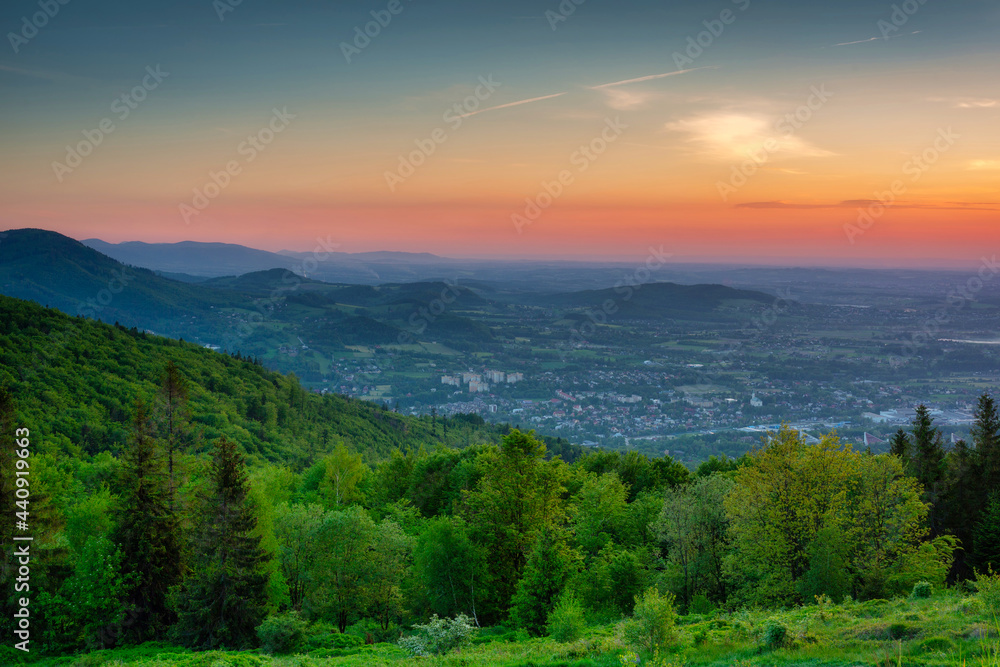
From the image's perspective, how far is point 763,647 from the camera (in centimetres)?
1484

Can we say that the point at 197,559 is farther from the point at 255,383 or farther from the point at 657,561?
the point at 255,383

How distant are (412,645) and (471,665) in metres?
3.23

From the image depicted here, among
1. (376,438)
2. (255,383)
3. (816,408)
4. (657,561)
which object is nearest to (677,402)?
(816,408)

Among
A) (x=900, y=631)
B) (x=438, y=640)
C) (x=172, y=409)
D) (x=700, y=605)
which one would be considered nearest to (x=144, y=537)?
(x=172, y=409)

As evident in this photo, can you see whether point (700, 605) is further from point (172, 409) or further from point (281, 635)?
point (172, 409)

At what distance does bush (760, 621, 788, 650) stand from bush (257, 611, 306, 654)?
60.1 feet

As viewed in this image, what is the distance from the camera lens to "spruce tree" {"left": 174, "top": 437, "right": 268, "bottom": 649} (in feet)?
79.9

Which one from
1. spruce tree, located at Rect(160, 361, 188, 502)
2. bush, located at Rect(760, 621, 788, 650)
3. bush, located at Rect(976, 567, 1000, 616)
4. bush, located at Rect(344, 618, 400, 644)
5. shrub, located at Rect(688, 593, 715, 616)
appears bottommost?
bush, located at Rect(344, 618, 400, 644)

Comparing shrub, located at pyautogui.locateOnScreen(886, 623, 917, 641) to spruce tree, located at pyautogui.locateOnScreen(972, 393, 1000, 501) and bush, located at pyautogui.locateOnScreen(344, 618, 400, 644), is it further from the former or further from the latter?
spruce tree, located at pyautogui.locateOnScreen(972, 393, 1000, 501)

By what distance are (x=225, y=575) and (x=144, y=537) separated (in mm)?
4916

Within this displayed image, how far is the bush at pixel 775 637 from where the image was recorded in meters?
14.9

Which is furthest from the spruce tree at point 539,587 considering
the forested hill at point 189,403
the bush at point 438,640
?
the forested hill at point 189,403

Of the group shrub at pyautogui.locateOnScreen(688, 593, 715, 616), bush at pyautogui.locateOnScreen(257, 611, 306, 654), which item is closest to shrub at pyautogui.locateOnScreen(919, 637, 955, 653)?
shrub at pyautogui.locateOnScreen(688, 593, 715, 616)

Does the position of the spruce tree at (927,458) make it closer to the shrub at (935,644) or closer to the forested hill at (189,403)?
the shrub at (935,644)
